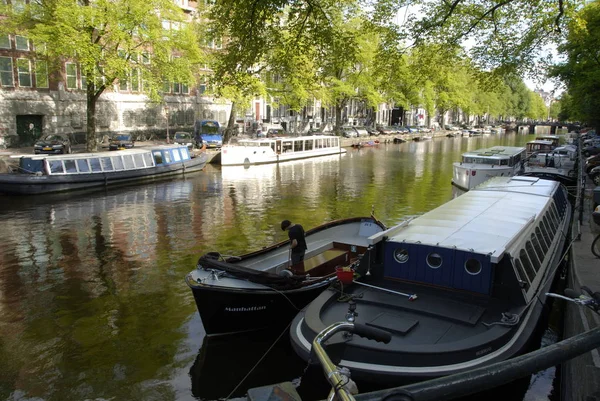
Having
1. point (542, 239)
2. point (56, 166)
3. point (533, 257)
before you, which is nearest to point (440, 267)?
point (533, 257)

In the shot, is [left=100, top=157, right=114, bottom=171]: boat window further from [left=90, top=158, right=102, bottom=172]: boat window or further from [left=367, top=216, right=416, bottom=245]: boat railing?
[left=367, top=216, right=416, bottom=245]: boat railing

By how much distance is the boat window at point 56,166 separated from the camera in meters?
27.9

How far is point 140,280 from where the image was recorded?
45.8ft

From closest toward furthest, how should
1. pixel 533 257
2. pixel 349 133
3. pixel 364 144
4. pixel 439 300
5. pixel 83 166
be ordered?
pixel 439 300 → pixel 533 257 → pixel 83 166 → pixel 364 144 → pixel 349 133

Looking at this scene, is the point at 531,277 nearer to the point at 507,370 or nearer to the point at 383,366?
the point at 383,366

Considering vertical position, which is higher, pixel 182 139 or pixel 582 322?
pixel 182 139

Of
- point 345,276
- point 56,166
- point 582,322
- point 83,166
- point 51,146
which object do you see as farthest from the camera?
point 51,146

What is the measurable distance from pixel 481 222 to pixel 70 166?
2540 cm

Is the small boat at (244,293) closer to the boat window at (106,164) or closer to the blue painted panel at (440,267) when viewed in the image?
the blue painted panel at (440,267)

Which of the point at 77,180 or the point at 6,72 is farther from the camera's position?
the point at 6,72

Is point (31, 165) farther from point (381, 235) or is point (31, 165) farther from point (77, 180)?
point (381, 235)

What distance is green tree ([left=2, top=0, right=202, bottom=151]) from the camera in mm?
30906

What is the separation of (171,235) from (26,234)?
227 inches

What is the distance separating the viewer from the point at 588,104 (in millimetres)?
42875
